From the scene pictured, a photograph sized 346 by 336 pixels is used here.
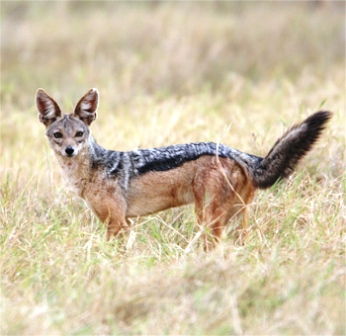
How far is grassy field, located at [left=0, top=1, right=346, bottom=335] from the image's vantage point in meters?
4.39

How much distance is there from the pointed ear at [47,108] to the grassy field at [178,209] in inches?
25.2

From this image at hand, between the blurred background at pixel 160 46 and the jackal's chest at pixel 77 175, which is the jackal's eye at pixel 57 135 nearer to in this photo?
the jackal's chest at pixel 77 175

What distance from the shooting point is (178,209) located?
656 centimetres

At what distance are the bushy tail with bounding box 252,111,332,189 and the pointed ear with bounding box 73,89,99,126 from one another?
1.43 m

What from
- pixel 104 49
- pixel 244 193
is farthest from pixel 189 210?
pixel 104 49

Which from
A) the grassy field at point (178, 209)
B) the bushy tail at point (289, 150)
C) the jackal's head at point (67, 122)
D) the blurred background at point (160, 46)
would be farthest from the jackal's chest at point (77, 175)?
the blurred background at point (160, 46)

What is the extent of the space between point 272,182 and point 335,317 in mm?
1649

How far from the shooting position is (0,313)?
14.1ft

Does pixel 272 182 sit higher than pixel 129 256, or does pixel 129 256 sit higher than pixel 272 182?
pixel 272 182

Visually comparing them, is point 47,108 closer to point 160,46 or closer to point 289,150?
point 289,150

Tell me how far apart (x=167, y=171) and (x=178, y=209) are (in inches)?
30.2

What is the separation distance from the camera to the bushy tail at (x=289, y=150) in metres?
5.41

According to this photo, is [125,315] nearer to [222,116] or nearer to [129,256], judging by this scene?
[129,256]

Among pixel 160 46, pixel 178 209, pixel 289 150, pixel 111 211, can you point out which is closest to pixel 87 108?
pixel 111 211
